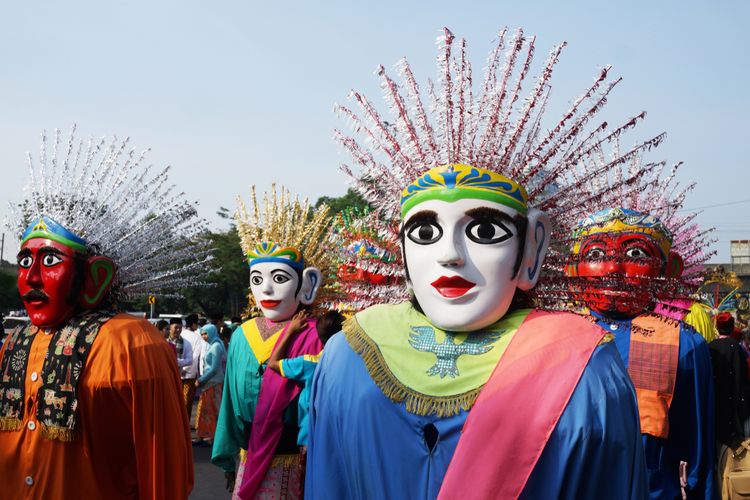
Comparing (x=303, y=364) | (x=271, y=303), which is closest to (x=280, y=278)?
(x=271, y=303)

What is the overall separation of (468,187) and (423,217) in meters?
0.18

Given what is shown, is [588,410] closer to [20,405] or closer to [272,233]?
[20,405]

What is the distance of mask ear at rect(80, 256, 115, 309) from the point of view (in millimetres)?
3932

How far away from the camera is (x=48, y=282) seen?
12.5ft

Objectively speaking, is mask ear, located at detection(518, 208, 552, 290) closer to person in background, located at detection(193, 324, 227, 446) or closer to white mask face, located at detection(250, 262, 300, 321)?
white mask face, located at detection(250, 262, 300, 321)

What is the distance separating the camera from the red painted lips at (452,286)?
2.58m

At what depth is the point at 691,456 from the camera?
443 cm

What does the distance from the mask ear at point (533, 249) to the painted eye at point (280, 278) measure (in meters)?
3.32

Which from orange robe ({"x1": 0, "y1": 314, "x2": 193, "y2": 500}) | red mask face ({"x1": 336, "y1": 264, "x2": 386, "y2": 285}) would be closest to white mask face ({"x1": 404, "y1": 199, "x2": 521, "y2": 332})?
red mask face ({"x1": 336, "y1": 264, "x2": 386, "y2": 285})

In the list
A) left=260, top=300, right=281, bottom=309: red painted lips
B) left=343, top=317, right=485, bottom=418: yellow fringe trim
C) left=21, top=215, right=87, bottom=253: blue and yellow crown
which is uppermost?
left=21, top=215, right=87, bottom=253: blue and yellow crown

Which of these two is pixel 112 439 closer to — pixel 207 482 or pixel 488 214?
pixel 488 214

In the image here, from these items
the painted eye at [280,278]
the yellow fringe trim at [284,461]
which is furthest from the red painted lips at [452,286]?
the painted eye at [280,278]

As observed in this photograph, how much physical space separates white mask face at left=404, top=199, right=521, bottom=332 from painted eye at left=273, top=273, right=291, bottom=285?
3250 millimetres

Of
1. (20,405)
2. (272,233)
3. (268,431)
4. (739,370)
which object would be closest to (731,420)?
(739,370)
